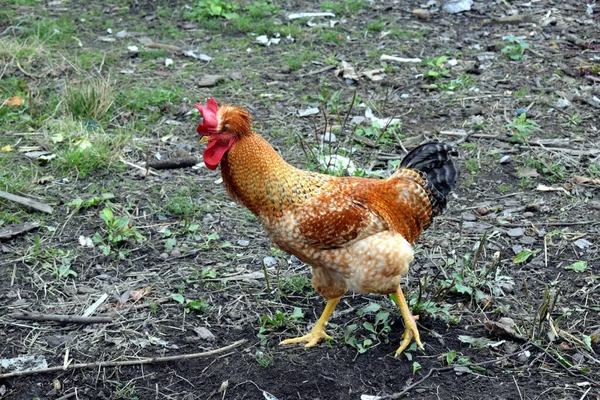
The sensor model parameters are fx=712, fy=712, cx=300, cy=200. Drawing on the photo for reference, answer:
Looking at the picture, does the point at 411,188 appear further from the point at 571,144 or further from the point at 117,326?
the point at 571,144

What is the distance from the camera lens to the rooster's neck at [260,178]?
13.2 ft

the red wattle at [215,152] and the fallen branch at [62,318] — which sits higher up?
the red wattle at [215,152]

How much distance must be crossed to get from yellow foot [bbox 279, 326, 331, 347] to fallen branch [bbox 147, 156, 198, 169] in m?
2.52

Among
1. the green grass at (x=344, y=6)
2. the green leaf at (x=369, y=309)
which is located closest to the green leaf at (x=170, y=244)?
the green leaf at (x=369, y=309)

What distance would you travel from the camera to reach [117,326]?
15.2 ft

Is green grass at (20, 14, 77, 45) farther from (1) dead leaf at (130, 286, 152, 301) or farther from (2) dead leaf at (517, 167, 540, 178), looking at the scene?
(2) dead leaf at (517, 167, 540, 178)

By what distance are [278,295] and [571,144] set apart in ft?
11.1

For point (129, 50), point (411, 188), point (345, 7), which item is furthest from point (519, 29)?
point (411, 188)

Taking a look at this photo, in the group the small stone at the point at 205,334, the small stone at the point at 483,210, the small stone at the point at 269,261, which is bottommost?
the small stone at the point at 269,261

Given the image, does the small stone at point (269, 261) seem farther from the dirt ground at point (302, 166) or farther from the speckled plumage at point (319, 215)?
the speckled plumage at point (319, 215)

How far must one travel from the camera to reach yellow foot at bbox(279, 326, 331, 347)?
4.50 m

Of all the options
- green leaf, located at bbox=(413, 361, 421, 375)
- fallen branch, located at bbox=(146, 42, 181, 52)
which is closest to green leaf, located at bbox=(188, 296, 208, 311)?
green leaf, located at bbox=(413, 361, 421, 375)

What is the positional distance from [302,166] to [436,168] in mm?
2063

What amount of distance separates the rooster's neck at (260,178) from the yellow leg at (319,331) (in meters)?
0.84
